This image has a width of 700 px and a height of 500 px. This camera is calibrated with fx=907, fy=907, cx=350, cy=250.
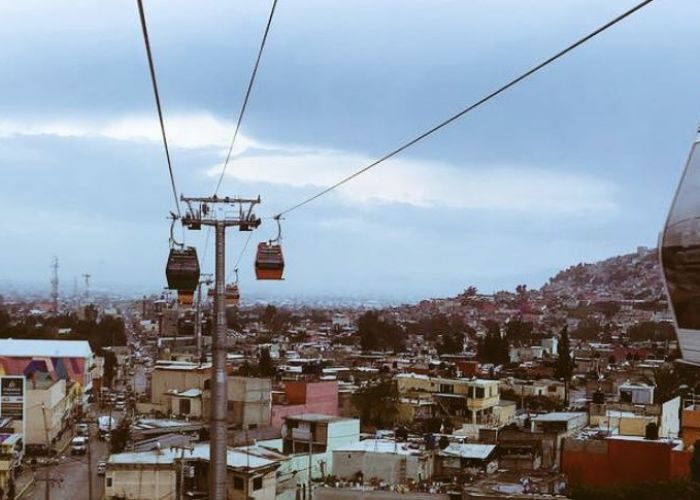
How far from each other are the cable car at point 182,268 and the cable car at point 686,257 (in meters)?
6.10

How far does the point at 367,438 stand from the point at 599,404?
584 centimetres

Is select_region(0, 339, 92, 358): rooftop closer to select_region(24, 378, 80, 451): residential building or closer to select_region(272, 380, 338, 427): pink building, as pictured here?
select_region(24, 378, 80, 451): residential building

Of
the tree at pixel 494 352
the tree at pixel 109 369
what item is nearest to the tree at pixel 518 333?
the tree at pixel 494 352

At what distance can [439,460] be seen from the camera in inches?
563

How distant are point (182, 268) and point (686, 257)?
6.23 meters

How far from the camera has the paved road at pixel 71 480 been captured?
50.7 feet

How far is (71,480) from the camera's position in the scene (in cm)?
1677

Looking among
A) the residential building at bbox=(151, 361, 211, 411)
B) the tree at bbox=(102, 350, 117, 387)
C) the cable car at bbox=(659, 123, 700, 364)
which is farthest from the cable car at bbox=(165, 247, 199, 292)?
the tree at bbox=(102, 350, 117, 387)

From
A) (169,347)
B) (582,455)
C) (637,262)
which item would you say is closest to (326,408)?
(582,455)

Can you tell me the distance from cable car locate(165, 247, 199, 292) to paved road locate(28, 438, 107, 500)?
312 inches

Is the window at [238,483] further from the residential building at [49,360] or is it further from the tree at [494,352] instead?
the tree at [494,352]

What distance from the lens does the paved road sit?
1544 cm

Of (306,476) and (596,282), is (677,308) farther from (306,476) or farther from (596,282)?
(596,282)

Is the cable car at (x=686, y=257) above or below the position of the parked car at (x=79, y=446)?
above
